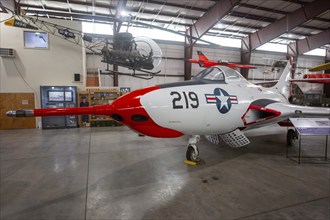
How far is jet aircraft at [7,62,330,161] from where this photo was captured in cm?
318

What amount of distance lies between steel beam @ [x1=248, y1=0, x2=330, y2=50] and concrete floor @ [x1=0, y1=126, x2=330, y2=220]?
11886 millimetres

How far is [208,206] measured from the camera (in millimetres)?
2715

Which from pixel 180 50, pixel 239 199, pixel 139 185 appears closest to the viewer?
pixel 239 199

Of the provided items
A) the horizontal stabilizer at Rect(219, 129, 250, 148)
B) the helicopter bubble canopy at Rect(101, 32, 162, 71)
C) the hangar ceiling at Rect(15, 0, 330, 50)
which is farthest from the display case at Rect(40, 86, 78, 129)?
the horizontal stabilizer at Rect(219, 129, 250, 148)

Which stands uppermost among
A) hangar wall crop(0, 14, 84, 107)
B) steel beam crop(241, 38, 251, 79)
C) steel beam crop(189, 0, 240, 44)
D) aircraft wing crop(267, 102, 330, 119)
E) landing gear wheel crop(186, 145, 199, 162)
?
steel beam crop(189, 0, 240, 44)

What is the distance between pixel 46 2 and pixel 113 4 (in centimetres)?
418

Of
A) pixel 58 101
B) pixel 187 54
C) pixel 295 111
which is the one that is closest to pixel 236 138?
pixel 295 111

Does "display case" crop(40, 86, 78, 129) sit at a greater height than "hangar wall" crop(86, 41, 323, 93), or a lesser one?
lesser

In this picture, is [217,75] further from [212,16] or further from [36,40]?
[36,40]

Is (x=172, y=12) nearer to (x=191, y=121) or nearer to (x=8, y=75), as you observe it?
Result: (x=8, y=75)

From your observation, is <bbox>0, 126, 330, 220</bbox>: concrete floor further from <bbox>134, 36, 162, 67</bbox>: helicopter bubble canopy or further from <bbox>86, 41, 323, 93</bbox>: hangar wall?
A: <bbox>86, 41, 323, 93</bbox>: hangar wall

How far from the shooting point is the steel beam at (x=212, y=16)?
39.6 ft

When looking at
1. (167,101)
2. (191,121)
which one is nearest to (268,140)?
(191,121)

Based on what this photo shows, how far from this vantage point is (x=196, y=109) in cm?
368
